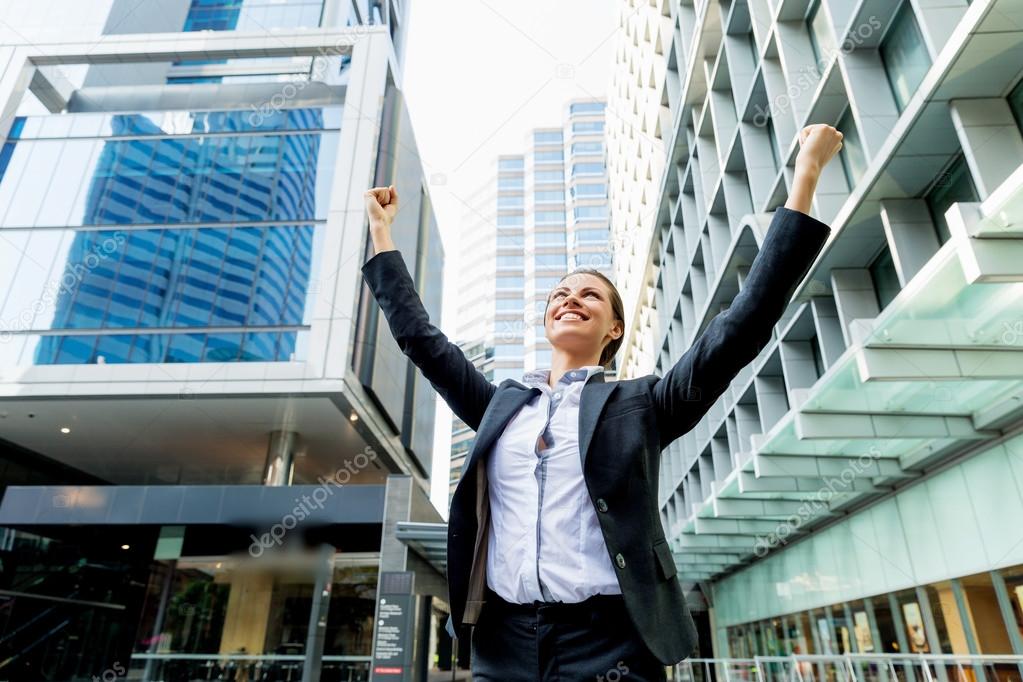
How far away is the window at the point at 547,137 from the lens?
75.9 meters

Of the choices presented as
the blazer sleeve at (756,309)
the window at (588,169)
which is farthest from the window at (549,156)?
the blazer sleeve at (756,309)

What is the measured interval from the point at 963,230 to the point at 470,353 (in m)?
63.9

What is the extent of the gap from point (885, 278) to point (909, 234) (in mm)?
1673

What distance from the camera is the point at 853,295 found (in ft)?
32.9

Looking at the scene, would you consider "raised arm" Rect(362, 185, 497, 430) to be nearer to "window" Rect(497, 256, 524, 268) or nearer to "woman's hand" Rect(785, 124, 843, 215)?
"woman's hand" Rect(785, 124, 843, 215)

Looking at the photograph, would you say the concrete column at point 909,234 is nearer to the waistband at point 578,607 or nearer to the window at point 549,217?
the waistband at point 578,607

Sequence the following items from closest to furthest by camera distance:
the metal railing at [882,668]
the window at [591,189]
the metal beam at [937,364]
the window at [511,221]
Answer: the metal railing at [882,668] < the metal beam at [937,364] < the window at [591,189] < the window at [511,221]

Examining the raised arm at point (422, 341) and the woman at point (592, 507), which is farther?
the raised arm at point (422, 341)

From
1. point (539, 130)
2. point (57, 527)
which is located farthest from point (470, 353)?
point (57, 527)

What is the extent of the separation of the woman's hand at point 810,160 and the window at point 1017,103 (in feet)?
22.0

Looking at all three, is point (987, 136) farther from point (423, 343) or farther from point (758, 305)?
point (423, 343)

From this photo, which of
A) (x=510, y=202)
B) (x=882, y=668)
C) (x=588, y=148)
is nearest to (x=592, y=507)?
(x=882, y=668)

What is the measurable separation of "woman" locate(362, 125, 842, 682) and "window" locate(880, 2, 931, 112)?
321 inches

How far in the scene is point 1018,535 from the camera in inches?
287
